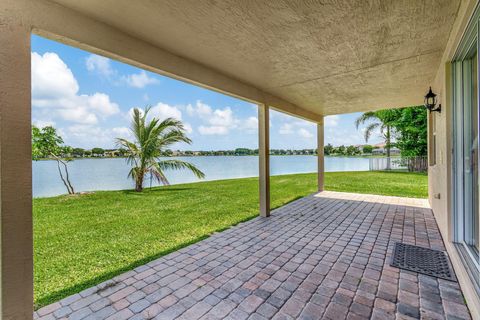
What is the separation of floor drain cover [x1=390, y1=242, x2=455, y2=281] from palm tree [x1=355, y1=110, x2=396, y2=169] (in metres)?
15.4

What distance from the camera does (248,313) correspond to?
200 centimetres

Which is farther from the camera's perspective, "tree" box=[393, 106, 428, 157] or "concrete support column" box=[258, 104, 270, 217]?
"tree" box=[393, 106, 428, 157]

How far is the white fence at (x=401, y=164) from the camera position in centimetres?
1392

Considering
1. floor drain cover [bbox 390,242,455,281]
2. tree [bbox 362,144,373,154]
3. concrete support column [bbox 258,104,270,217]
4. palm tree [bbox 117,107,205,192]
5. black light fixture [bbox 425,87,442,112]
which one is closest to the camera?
floor drain cover [bbox 390,242,455,281]

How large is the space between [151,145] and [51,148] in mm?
3070

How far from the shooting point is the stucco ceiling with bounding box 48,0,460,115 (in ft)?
6.88

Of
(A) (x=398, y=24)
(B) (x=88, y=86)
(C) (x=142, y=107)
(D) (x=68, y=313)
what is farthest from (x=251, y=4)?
(B) (x=88, y=86)

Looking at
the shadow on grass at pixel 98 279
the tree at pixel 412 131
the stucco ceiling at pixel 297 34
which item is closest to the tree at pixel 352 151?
the tree at pixel 412 131

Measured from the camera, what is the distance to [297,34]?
2594 millimetres

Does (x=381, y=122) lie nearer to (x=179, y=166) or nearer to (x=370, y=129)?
(x=370, y=129)

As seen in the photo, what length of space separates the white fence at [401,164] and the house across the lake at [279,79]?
12797 millimetres

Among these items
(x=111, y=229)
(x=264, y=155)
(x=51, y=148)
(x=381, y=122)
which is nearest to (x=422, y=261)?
(x=264, y=155)

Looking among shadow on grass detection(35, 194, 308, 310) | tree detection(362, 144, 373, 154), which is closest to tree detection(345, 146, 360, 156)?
tree detection(362, 144, 373, 154)

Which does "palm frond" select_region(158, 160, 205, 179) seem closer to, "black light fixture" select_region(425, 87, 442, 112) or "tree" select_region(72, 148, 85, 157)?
"tree" select_region(72, 148, 85, 157)
